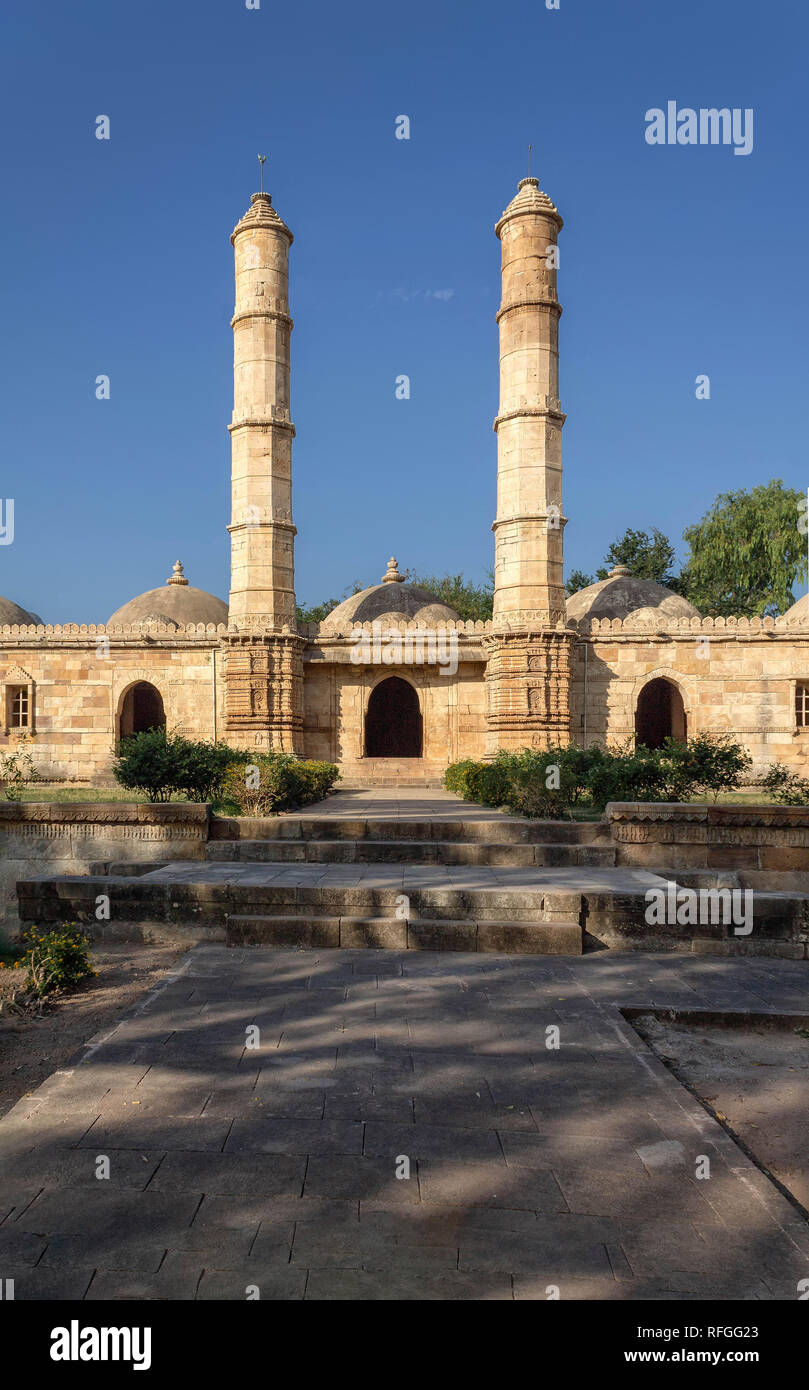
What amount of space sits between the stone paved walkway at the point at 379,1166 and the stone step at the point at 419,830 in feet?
13.4

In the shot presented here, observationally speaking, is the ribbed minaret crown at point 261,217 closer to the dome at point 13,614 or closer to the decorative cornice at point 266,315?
the decorative cornice at point 266,315

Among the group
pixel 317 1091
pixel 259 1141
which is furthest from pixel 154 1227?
pixel 317 1091

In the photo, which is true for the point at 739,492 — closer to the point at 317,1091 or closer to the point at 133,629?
the point at 133,629

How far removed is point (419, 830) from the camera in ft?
28.1

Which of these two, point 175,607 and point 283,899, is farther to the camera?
point 175,607

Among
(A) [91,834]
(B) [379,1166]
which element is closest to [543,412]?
(A) [91,834]

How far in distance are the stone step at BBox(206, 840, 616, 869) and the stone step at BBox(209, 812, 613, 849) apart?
0.39 meters

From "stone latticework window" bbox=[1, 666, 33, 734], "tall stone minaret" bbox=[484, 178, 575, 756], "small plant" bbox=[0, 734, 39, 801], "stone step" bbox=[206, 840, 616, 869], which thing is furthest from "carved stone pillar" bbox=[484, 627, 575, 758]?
"stone latticework window" bbox=[1, 666, 33, 734]

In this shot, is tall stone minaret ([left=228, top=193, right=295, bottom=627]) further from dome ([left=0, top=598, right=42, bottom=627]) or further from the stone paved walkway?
the stone paved walkway

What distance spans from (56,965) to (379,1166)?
2881 mm

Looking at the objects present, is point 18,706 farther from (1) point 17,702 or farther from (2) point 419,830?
(2) point 419,830

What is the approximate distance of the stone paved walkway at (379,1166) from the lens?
2.17 metres

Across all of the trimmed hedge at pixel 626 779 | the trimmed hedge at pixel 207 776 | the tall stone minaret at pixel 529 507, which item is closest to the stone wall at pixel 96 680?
the trimmed hedge at pixel 207 776
